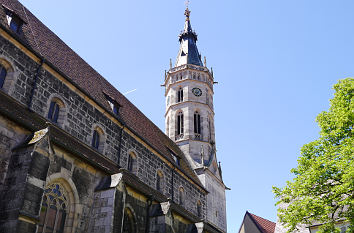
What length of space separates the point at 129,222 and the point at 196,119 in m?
19.3

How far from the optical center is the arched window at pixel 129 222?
1308 centimetres

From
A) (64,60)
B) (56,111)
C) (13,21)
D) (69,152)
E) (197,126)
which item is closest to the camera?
(69,152)

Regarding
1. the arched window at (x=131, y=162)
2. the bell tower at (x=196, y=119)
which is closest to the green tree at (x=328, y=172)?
the arched window at (x=131, y=162)

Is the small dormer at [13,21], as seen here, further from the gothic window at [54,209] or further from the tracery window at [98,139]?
the gothic window at [54,209]

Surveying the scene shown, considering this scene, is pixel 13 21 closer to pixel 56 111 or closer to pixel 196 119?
pixel 56 111

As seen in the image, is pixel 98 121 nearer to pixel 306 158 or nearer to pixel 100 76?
pixel 100 76

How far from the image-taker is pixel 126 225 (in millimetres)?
13086

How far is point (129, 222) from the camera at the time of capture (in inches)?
521

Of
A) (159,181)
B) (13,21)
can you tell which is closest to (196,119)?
(159,181)

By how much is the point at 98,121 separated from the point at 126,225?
4.72 meters

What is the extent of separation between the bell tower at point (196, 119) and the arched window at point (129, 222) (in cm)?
1258

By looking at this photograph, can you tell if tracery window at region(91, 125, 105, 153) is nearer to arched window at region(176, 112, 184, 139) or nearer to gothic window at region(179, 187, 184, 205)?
gothic window at region(179, 187, 184, 205)

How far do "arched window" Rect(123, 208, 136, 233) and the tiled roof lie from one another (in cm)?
2032

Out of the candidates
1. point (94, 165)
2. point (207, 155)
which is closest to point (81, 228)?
point (94, 165)
